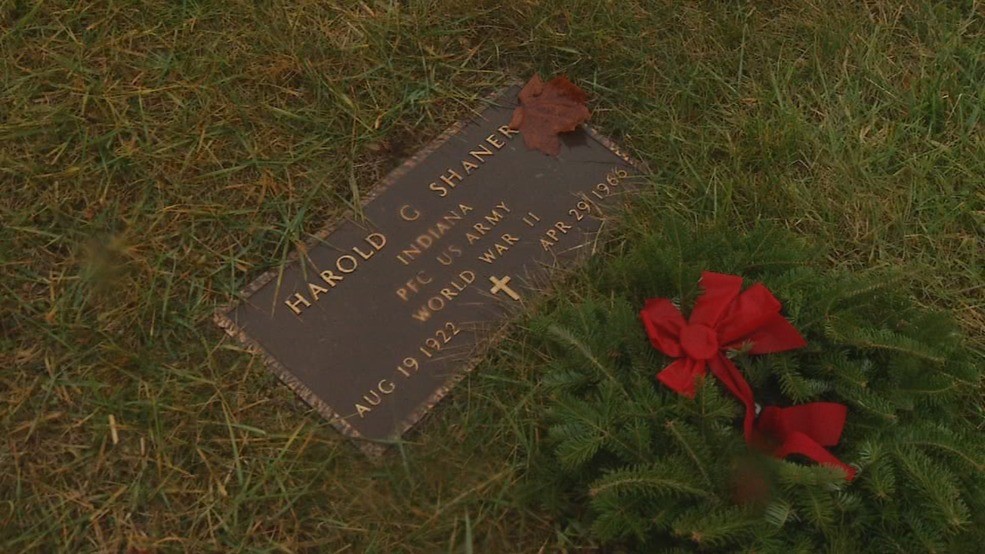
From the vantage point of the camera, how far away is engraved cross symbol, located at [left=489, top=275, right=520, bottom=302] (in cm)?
216

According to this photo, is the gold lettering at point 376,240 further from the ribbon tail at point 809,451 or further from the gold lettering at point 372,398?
the ribbon tail at point 809,451

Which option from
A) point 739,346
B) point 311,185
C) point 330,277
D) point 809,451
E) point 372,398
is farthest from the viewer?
point 311,185

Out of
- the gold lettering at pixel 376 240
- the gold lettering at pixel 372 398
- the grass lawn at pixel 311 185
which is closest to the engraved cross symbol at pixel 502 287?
the grass lawn at pixel 311 185

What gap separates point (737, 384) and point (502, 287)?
62 cm

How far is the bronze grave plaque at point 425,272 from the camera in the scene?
6.63 ft

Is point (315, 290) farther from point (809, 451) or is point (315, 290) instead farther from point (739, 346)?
point (809, 451)

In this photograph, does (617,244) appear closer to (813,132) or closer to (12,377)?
(813,132)

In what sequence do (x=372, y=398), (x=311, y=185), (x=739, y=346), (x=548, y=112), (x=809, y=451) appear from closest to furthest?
1. (x=809, y=451)
2. (x=739, y=346)
3. (x=372, y=398)
4. (x=311, y=185)
5. (x=548, y=112)

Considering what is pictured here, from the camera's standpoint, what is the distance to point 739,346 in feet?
6.08

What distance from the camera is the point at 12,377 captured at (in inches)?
78.3

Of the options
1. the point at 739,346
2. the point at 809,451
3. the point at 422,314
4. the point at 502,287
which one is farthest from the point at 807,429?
the point at 422,314

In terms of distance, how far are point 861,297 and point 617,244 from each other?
1.98 feet

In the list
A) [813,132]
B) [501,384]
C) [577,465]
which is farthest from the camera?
[813,132]

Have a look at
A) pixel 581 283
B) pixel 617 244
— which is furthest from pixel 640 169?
pixel 581 283
